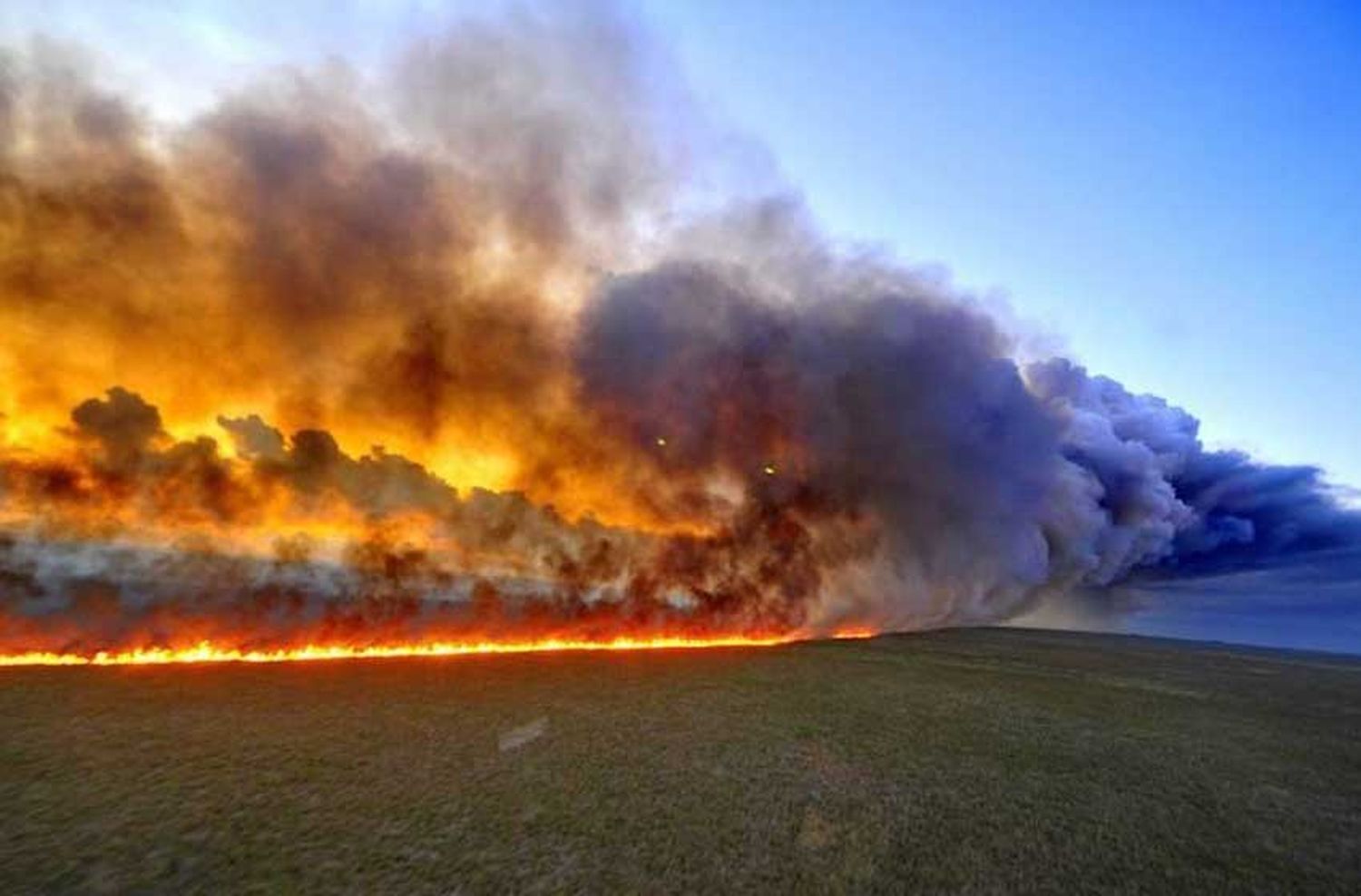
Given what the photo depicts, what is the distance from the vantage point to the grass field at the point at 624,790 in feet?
32.9

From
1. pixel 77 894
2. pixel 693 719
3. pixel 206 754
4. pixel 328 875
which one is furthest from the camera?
pixel 693 719

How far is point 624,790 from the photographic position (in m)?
13.7

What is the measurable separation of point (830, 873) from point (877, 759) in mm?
7537

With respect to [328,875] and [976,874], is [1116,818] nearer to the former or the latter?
[976,874]

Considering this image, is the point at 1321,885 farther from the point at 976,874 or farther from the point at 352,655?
the point at 352,655

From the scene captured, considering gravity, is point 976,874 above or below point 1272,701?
above

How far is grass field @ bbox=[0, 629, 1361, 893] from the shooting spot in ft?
32.9

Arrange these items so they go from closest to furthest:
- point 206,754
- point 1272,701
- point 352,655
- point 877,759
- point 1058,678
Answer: point 206,754 → point 877,759 → point 352,655 → point 1272,701 → point 1058,678

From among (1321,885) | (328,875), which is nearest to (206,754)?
(328,875)

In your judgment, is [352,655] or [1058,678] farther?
[1058,678]

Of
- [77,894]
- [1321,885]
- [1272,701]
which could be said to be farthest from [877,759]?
[1272,701]

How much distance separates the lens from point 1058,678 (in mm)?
38656

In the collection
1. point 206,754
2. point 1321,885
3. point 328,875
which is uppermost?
point 206,754

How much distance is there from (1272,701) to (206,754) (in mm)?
48242
